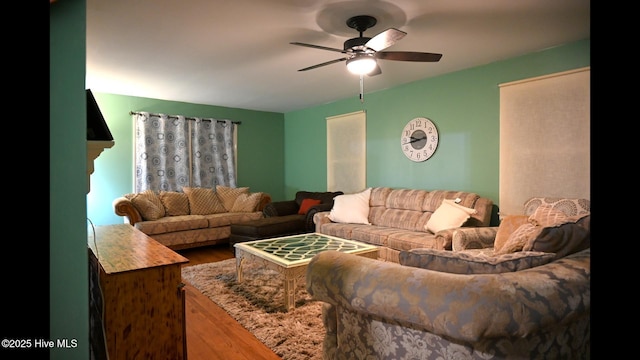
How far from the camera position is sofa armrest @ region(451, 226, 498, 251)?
2.90 meters

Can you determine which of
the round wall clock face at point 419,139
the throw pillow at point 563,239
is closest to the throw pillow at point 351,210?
the round wall clock face at point 419,139

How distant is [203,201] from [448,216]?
3745mm

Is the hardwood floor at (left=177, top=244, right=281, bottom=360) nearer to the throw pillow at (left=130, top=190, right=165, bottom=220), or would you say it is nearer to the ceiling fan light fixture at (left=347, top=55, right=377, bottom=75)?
the throw pillow at (left=130, top=190, right=165, bottom=220)

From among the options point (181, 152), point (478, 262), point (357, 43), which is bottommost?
point (478, 262)

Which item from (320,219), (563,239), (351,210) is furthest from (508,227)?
(320,219)

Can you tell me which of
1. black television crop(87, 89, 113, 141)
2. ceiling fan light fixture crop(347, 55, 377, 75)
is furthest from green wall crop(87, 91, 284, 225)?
ceiling fan light fixture crop(347, 55, 377, 75)

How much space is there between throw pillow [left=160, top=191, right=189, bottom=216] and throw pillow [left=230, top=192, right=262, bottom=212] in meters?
0.77

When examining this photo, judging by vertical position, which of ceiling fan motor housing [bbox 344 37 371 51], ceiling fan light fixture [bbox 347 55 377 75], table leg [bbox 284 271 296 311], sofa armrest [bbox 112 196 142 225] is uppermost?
ceiling fan motor housing [bbox 344 37 371 51]

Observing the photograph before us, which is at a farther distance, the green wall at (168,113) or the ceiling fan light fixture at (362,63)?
the green wall at (168,113)

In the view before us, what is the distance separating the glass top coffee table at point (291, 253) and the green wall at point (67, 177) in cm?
161

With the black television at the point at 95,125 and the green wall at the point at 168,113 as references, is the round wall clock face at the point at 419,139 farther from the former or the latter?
the black television at the point at 95,125

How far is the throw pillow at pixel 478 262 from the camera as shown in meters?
1.25

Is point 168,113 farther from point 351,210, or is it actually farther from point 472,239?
point 472,239

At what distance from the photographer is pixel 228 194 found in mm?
5641
